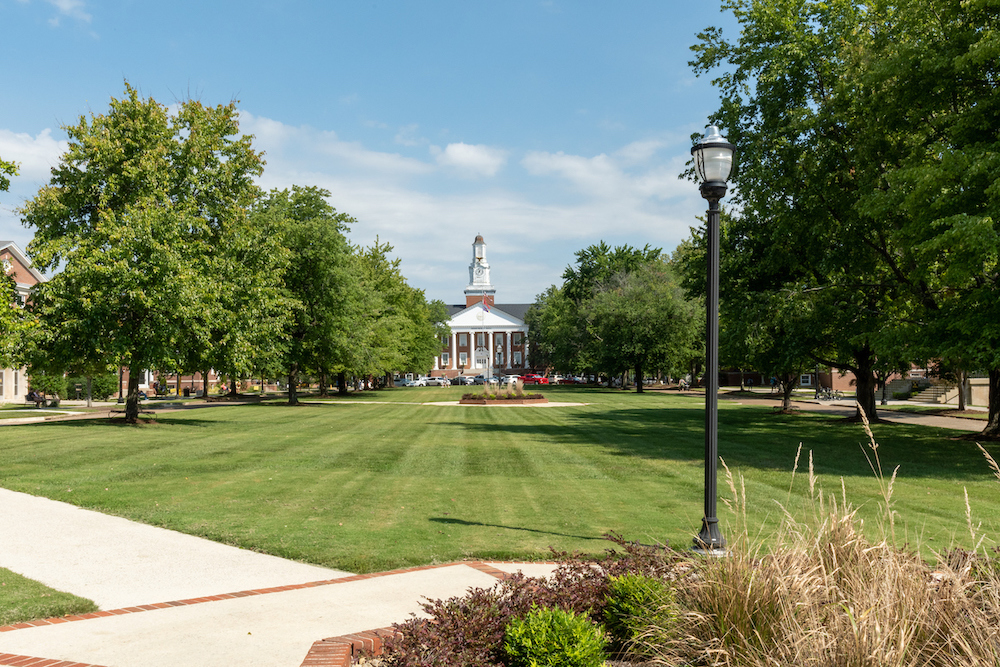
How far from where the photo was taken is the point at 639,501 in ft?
37.0

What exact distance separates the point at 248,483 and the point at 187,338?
49.3 ft

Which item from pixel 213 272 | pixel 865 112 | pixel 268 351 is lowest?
pixel 268 351

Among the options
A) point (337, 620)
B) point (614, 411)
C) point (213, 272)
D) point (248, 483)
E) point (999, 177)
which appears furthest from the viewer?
point (614, 411)

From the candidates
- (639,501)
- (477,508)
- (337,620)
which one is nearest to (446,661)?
(337,620)

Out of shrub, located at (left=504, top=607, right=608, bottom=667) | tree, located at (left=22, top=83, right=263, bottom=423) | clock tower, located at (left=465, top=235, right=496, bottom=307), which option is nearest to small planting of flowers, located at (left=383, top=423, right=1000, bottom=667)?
shrub, located at (left=504, top=607, right=608, bottom=667)

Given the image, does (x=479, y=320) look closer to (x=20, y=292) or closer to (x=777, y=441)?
(x=20, y=292)

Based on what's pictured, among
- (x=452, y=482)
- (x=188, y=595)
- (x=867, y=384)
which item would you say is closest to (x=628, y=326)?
(x=867, y=384)

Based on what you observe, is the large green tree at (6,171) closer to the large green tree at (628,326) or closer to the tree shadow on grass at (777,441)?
the tree shadow on grass at (777,441)

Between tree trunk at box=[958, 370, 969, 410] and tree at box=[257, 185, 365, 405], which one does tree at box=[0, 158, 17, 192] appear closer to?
tree at box=[257, 185, 365, 405]

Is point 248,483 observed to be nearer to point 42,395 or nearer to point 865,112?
point 865,112

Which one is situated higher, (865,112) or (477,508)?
(865,112)

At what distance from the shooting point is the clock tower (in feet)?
511

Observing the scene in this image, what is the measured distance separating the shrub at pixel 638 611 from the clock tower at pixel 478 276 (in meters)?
149

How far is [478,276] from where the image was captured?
157 metres
